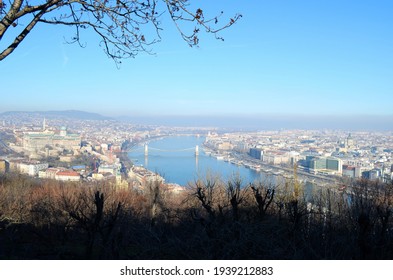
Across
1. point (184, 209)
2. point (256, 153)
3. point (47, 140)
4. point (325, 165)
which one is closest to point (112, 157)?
point (47, 140)

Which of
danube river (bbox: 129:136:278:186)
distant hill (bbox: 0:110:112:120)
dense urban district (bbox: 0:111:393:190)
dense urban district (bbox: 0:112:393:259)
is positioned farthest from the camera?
distant hill (bbox: 0:110:112:120)

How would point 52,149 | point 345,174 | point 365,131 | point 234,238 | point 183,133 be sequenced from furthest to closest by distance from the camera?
point 183,133 → point 365,131 → point 52,149 → point 345,174 → point 234,238

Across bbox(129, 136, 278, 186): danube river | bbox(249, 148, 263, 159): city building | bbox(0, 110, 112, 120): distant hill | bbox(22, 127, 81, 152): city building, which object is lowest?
bbox(129, 136, 278, 186): danube river

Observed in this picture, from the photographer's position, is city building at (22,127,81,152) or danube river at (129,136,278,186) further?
city building at (22,127,81,152)

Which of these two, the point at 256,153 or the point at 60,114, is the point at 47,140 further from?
the point at 256,153

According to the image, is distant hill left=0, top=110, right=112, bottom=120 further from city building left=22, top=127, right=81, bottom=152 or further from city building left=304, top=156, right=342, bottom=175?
city building left=304, top=156, right=342, bottom=175

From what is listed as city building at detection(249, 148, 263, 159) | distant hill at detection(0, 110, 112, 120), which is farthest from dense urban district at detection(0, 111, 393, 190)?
distant hill at detection(0, 110, 112, 120)

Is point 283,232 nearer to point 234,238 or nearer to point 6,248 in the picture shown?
point 234,238
